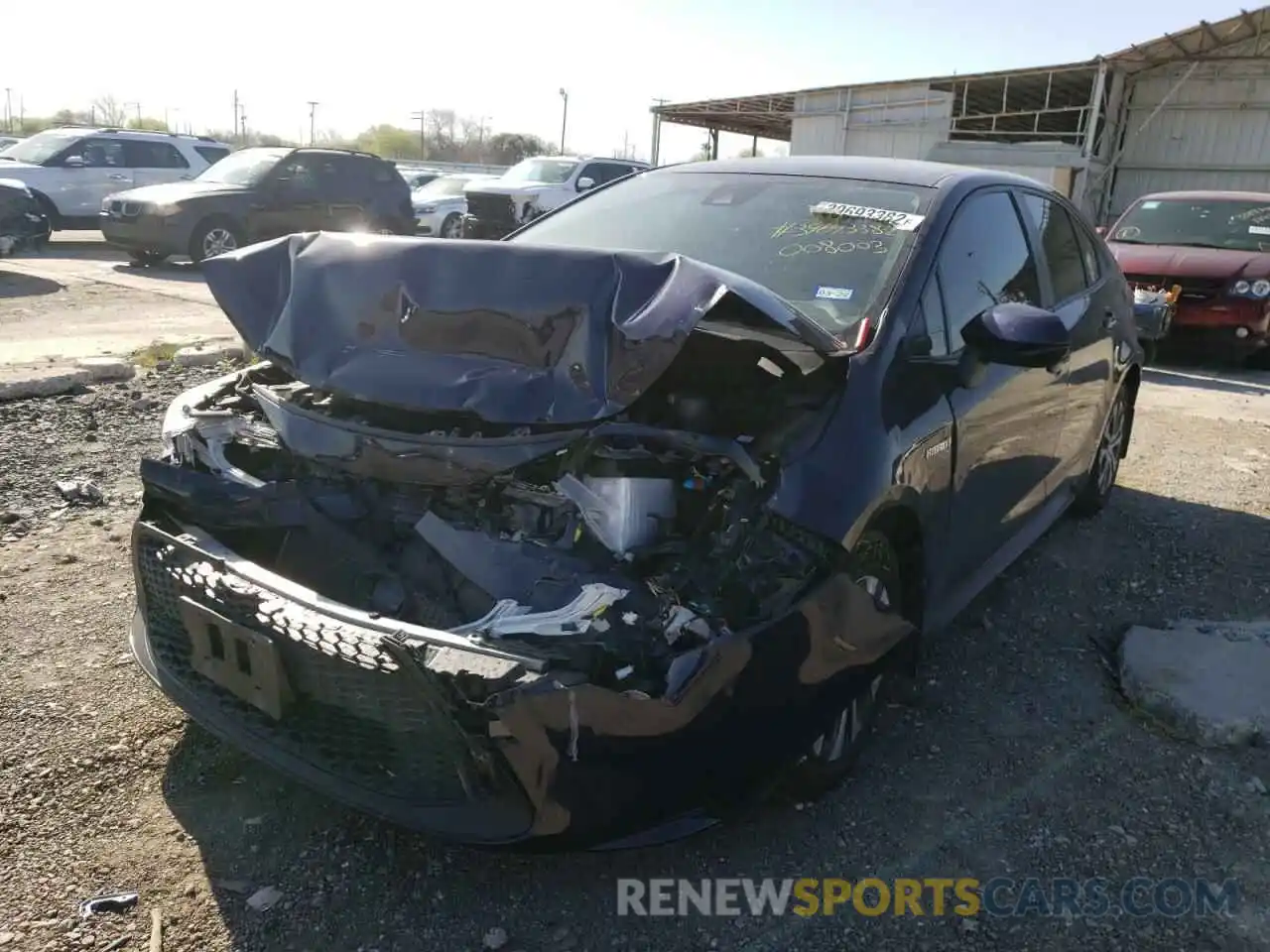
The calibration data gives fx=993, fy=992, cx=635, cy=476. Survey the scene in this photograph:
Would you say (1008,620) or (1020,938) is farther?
(1008,620)

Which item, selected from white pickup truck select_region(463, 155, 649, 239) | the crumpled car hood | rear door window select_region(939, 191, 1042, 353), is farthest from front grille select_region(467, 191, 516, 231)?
the crumpled car hood

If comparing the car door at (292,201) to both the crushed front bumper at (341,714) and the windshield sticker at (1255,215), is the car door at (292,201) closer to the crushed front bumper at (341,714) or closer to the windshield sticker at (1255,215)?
the windshield sticker at (1255,215)

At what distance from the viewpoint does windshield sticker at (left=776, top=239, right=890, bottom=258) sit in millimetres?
3094

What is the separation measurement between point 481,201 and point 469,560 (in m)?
14.3

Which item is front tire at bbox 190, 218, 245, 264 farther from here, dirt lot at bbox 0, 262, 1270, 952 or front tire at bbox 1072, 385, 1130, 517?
front tire at bbox 1072, 385, 1130, 517

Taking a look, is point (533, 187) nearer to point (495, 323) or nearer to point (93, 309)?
point (93, 309)

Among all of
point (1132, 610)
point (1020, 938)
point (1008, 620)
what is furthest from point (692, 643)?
point (1132, 610)

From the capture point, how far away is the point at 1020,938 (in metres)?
2.26

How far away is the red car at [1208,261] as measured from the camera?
30.0ft

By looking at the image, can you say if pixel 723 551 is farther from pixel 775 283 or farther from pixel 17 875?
pixel 17 875

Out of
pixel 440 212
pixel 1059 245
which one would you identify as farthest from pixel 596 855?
pixel 440 212

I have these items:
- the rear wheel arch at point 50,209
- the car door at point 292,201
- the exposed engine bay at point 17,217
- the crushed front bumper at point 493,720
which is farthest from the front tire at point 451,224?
the crushed front bumper at point 493,720

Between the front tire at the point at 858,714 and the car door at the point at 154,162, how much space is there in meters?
16.0

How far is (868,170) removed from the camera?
3.58 metres
